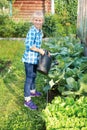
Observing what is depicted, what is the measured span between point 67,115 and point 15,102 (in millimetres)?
2015

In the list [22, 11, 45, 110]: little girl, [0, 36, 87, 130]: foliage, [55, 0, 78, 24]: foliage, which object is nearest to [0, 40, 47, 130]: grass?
[0, 36, 87, 130]: foliage

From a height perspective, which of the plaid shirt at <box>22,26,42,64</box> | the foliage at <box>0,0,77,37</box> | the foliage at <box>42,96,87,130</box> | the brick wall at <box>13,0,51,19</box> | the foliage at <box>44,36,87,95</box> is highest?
the plaid shirt at <box>22,26,42,64</box>

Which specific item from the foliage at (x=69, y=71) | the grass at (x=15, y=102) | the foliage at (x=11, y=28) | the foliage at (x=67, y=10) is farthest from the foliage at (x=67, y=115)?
the foliage at (x=67, y=10)

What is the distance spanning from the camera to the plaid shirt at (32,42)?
215 inches

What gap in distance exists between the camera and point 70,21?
1639 centimetres

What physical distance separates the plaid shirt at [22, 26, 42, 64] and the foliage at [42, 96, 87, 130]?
54.4 inches

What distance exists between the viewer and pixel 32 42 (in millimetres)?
5480

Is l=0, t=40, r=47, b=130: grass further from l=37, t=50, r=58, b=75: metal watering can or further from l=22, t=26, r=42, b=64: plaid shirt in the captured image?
l=22, t=26, r=42, b=64: plaid shirt

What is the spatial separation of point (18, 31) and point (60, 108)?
938 cm

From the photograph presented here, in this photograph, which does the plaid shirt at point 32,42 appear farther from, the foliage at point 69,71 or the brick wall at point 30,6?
the brick wall at point 30,6

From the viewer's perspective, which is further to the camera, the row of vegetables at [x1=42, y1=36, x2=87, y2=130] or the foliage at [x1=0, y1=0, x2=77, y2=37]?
the foliage at [x1=0, y1=0, x2=77, y2=37]

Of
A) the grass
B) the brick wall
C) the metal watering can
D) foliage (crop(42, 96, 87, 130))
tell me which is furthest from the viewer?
the brick wall

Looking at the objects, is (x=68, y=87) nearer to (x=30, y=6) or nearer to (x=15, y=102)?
(x=15, y=102)

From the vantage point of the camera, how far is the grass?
16.6ft
